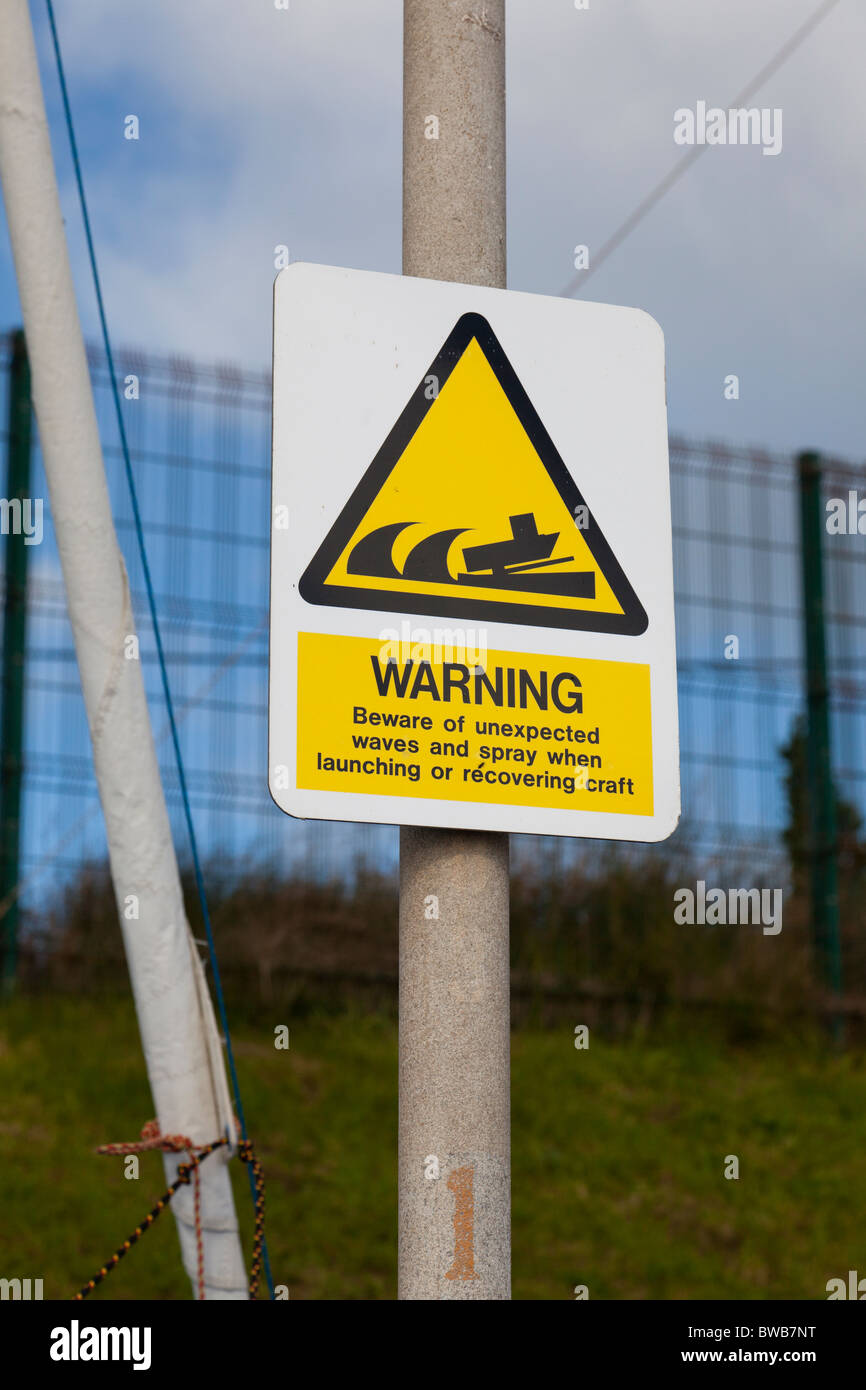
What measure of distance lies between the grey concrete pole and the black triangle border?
14cm

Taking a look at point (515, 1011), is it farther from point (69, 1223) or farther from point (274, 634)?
point (274, 634)

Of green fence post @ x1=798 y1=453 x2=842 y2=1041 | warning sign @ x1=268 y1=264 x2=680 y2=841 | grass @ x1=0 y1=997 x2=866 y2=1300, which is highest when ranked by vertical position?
green fence post @ x1=798 y1=453 x2=842 y2=1041

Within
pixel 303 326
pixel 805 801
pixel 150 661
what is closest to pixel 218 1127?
pixel 303 326

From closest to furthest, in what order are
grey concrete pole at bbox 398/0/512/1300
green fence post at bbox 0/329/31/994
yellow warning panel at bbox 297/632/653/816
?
grey concrete pole at bbox 398/0/512/1300
yellow warning panel at bbox 297/632/653/816
green fence post at bbox 0/329/31/994

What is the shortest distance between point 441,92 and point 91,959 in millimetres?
6807

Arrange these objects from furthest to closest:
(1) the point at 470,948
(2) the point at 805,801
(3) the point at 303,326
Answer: (2) the point at 805,801
(3) the point at 303,326
(1) the point at 470,948

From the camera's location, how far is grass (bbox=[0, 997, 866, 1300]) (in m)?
7.31

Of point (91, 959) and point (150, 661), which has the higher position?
point (150, 661)

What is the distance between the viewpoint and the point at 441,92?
108 inches

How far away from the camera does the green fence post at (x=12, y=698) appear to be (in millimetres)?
8609

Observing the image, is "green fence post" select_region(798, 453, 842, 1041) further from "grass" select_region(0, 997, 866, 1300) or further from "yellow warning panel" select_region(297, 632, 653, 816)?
"yellow warning panel" select_region(297, 632, 653, 816)

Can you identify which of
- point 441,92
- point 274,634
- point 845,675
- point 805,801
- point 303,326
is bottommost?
point 274,634

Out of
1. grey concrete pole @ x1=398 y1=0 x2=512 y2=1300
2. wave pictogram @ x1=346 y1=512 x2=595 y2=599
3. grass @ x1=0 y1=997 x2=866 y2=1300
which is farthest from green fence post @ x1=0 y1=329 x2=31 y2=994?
wave pictogram @ x1=346 y1=512 x2=595 y2=599

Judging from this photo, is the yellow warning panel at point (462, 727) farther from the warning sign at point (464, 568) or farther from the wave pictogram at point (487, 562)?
the wave pictogram at point (487, 562)
